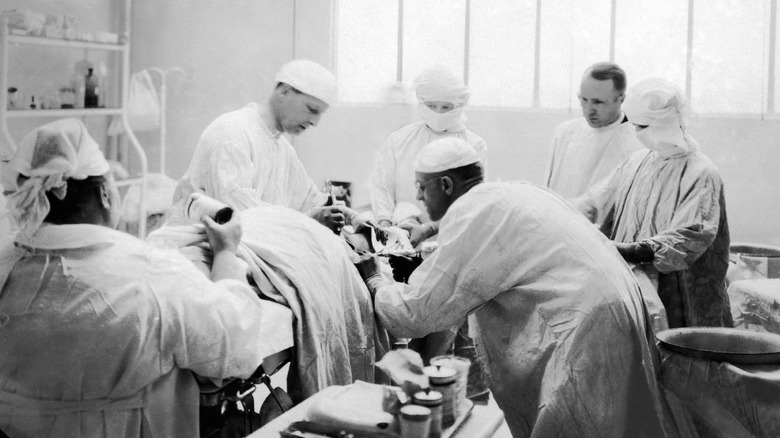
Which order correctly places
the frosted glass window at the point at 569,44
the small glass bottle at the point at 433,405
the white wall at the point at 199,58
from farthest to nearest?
1. the frosted glass window at the point at 569,44
2. the white wall at the point at 199,58
3. the small glass bottle at the point at 433,405

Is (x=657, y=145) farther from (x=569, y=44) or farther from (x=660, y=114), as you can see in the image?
(x=569, y=44)

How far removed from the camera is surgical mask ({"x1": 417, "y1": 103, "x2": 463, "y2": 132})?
14.8 ft

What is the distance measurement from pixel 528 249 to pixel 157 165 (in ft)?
3.87

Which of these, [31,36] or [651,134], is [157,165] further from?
[651,134]

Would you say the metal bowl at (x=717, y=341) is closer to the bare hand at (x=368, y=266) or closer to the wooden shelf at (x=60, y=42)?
the bare hand at (x=368, y=266)

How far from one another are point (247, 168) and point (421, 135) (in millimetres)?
1509

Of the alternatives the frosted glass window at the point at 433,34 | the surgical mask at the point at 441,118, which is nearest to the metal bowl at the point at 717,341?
the surgical mask at the point at 441,118

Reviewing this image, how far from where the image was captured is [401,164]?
4625 mm

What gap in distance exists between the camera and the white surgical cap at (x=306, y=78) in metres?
3.48

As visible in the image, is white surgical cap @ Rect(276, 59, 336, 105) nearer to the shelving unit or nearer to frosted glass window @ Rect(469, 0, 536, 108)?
the shelving unit

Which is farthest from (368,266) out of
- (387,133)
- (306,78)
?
(387,133)

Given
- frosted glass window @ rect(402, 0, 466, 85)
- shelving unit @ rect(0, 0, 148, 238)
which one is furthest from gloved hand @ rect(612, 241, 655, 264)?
frosted glass window @ rect(402, 0, 466, 85)

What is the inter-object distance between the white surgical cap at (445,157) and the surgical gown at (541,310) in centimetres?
17

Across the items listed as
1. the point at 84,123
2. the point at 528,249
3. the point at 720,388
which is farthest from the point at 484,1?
the point at 84,123
